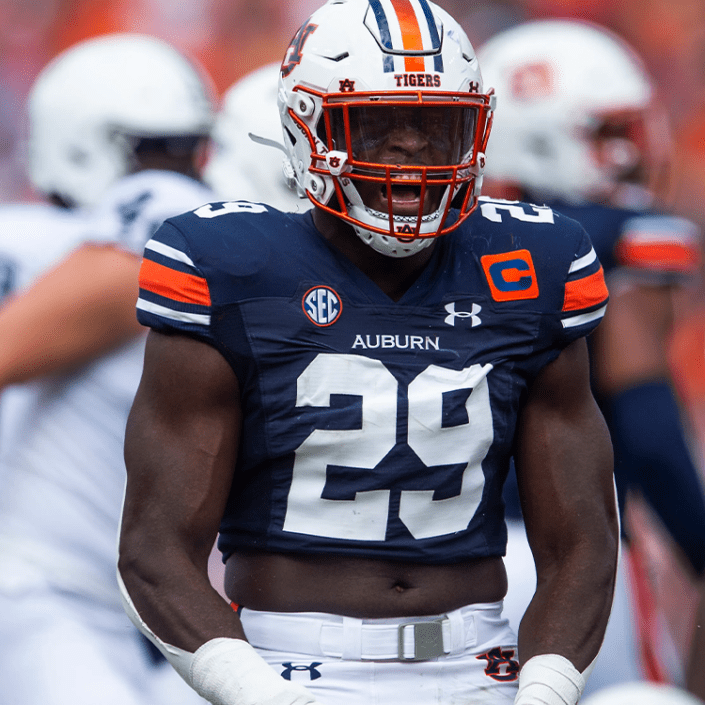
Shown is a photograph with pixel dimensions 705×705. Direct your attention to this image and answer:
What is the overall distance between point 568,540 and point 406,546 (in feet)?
0.98

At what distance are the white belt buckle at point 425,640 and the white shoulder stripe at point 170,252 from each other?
2.32ft

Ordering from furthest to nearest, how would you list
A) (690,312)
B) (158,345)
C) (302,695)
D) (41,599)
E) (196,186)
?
(690,312), (196,186), (41,599), (158,345), (302,695)

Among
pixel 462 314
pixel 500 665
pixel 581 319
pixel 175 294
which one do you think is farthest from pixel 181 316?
pixel 500 665

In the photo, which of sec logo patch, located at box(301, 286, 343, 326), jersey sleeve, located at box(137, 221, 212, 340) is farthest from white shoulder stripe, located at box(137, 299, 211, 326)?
sec logo patch, located at box(301, 286, 343, 326)

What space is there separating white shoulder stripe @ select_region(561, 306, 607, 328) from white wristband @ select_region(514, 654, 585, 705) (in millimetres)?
573

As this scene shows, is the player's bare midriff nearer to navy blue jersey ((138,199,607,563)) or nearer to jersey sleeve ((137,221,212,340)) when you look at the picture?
navy blue jersey ((138,199,607,563))

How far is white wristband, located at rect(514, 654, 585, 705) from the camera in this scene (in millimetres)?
1973

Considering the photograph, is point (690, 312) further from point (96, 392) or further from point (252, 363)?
point (252, 363)

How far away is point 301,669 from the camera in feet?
6.76

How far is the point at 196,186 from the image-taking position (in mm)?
3479

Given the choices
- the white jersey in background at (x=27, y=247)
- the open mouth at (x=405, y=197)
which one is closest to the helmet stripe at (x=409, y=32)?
the open mouth at (x=405, y=197)

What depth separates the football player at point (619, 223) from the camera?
3.56 m

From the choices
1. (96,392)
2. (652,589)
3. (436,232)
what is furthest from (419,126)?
(652,589)

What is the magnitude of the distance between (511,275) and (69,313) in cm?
121
